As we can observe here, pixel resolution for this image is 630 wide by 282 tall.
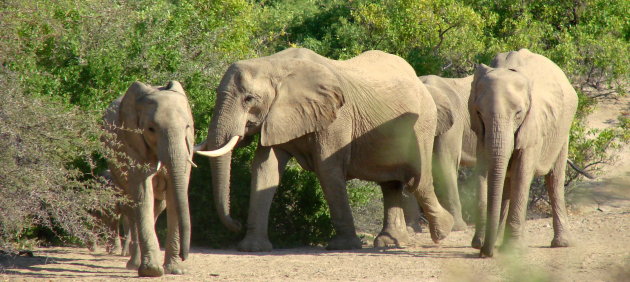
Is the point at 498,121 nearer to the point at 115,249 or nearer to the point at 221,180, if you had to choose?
the point at 221,180

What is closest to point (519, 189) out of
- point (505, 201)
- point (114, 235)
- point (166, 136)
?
point (505, 201)

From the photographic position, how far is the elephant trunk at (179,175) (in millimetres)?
7152

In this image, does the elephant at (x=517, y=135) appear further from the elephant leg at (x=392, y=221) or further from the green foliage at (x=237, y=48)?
the green foliage at (x=237, y=48)

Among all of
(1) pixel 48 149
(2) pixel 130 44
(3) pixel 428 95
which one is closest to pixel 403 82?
(3) pixel 428 95

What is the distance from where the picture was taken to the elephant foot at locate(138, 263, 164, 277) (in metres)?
7.22

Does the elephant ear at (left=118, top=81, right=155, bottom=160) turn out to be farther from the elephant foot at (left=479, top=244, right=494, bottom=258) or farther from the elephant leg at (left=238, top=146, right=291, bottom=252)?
the elephant foot at (left=479, top=244, right=494, bottom=258)

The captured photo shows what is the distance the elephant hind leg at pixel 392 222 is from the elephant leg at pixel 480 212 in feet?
3.76

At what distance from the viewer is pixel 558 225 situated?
395 inches

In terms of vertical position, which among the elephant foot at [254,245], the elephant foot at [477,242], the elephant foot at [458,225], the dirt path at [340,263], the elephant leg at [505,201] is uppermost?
the elephant leg at [505,201]

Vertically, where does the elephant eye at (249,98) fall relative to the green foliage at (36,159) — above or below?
above

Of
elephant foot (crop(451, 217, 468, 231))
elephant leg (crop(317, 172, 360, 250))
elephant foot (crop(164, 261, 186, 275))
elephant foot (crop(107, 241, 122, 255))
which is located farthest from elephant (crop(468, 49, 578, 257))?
elephant foot (crop(107, 241, 122, 255))

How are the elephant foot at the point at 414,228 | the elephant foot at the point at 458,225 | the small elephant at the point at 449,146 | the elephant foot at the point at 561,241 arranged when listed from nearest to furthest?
the elephant foot at the point at 561,241 → the small elephant at the point at 449,146 → the elephant foot at the point at 458,225 → the elephant foot at the point at 414,228

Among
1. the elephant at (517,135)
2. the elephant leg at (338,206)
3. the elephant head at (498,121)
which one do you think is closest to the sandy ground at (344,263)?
the elephant leg at (338,206)

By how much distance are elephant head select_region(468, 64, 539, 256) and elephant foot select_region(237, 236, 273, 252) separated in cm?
242
